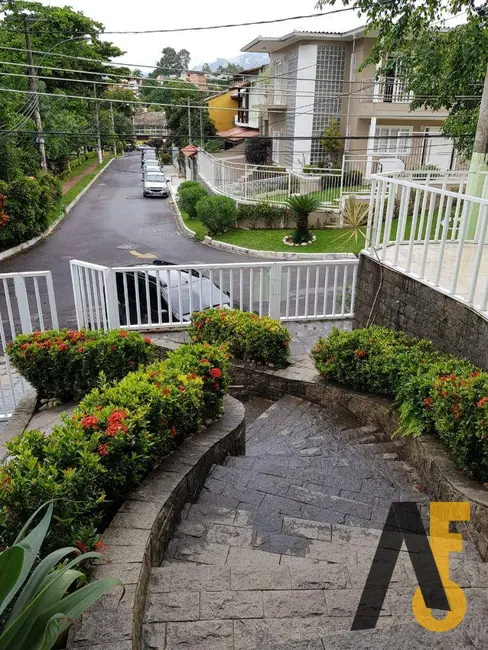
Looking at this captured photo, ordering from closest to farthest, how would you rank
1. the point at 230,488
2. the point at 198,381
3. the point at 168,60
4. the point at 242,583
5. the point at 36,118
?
the point at 242,583
the point at 230,488
the point at 198,381
the point at 36,118
the point at 168,60

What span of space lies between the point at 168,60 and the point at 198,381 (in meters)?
119

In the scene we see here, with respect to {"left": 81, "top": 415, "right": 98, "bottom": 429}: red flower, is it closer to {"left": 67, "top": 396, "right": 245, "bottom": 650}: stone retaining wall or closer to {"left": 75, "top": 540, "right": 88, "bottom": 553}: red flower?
{"left": 67, "top": 396, "right": 245, "bottom": 650}: stone retaining wall

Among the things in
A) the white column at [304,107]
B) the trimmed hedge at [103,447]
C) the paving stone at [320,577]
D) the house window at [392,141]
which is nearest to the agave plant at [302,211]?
the white column at [304,107]

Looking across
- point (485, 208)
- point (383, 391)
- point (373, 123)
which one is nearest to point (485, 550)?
point (383, 391)

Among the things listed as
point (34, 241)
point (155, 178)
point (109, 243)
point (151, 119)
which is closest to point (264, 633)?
point (109, 243)

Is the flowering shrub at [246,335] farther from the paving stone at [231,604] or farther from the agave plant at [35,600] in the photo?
the agave plant at [35,600]

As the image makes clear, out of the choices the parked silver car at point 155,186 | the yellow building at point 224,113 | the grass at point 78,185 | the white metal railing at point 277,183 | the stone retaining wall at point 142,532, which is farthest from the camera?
the yellow building at point 224,113

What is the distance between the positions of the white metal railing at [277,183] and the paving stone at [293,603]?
1589 cm

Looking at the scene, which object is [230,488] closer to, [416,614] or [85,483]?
[85,483]

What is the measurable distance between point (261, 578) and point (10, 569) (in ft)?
3.73

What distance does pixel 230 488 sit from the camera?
333cm

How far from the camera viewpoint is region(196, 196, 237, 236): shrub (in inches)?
670

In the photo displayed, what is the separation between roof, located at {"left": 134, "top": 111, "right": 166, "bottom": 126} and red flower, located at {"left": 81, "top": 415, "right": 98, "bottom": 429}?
74276mm

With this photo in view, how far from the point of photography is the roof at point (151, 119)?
72.6m
